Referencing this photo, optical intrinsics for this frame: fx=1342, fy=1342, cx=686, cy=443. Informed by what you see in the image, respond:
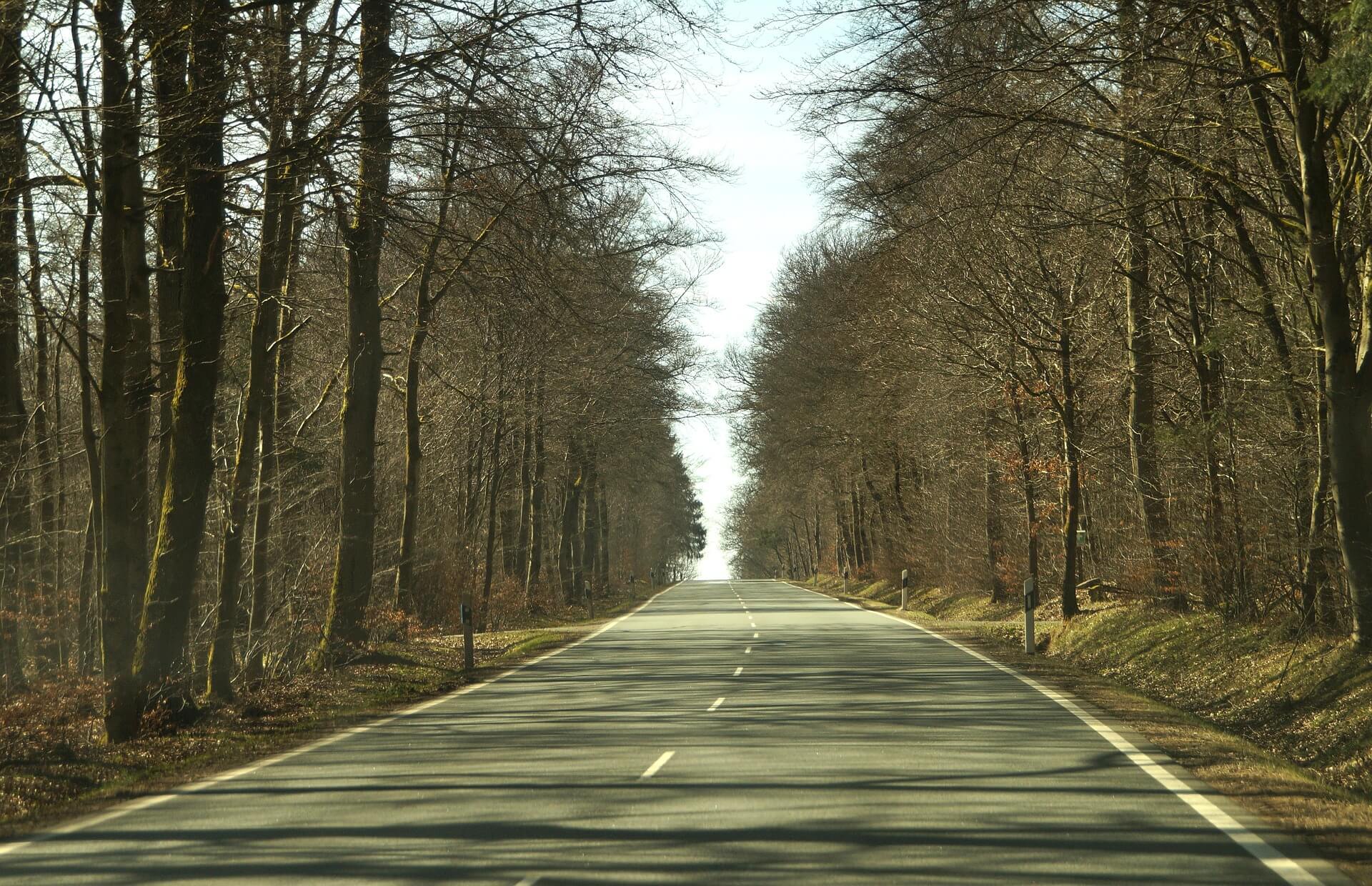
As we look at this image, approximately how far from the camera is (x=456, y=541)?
3438 centimetres

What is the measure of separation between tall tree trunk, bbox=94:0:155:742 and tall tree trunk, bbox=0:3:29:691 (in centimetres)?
166

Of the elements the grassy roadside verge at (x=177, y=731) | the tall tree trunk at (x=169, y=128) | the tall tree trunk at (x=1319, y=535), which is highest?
the tall tree trunk at (x=169, y=128)

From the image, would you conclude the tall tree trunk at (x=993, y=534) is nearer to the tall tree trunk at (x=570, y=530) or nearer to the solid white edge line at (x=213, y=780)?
the tall tree trunk at (x=570, y=530)

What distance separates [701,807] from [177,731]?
6789 millimetres

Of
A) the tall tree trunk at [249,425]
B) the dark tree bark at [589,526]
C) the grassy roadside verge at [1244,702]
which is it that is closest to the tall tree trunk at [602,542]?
the dark tree bark at [589,526]

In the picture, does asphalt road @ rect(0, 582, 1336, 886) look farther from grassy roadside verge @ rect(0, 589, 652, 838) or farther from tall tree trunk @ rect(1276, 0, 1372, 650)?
tall tree trunk @ rect(1276, 0, 1372, 650)

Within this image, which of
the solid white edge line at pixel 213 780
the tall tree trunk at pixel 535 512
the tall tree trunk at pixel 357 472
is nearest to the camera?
the solid white edge line at pixel 213 780

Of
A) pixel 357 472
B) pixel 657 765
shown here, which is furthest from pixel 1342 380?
pixel 357 472

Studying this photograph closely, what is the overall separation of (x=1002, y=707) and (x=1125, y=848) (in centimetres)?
747

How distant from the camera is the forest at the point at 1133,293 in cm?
1395

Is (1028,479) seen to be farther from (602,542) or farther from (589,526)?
(602,542)

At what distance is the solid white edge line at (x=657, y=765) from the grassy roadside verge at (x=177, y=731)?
12.1 ft

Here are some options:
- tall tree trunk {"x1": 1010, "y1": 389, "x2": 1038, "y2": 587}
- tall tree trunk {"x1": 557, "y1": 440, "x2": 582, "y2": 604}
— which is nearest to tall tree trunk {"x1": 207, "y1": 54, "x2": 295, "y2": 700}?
tall tree trunk {"x1": 1010, "y1": 389, "x2": 1038, "y2": 587}

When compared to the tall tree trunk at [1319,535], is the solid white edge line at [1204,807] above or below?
below
